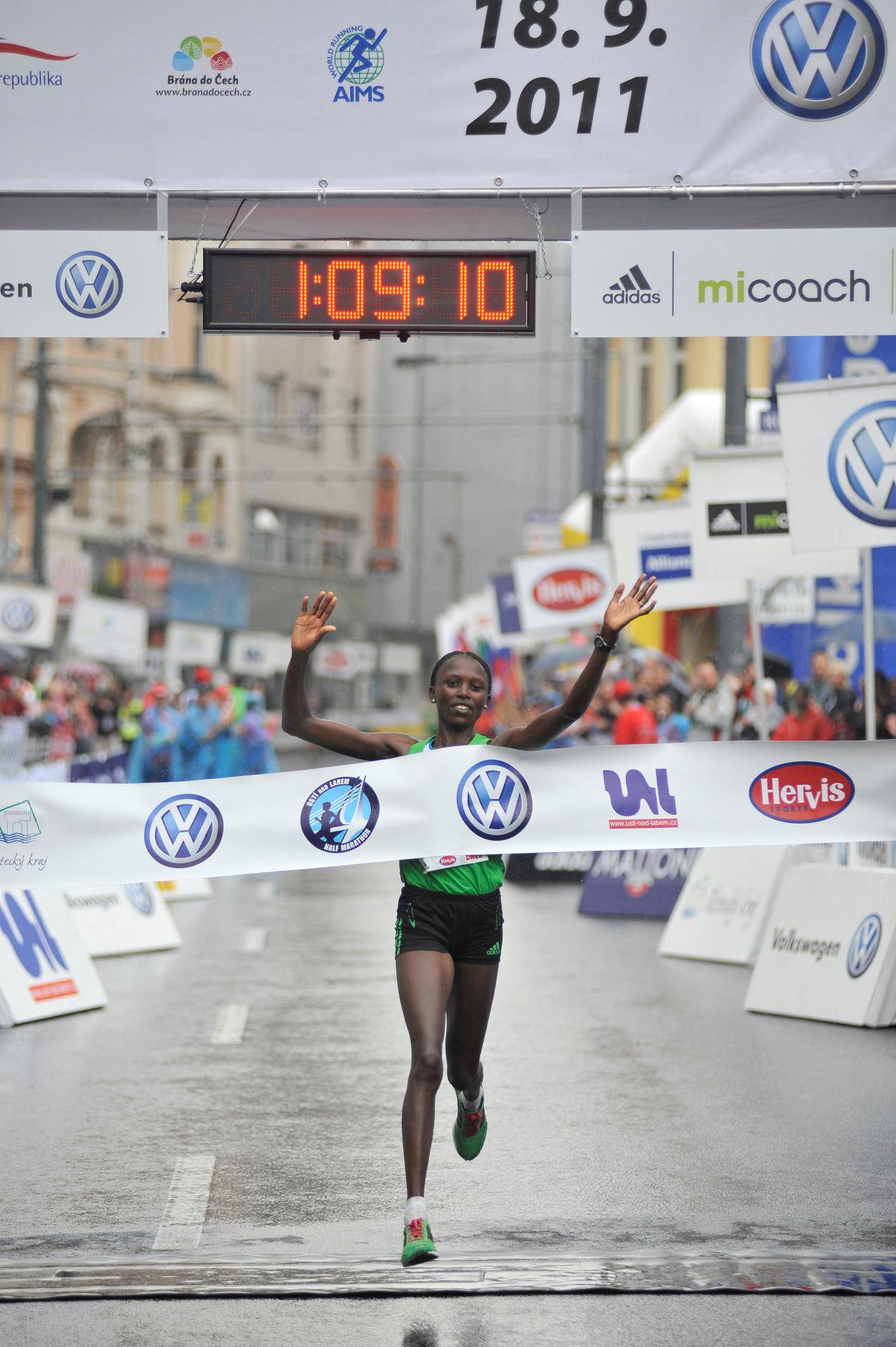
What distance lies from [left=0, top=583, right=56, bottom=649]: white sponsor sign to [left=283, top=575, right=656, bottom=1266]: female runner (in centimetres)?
2376

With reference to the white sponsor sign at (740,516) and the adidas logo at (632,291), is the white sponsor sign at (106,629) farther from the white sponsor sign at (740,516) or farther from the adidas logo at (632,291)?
the adidas logo at (632,291)

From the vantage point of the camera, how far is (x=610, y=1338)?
213 inches

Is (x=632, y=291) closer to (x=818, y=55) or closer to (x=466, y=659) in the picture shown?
(x=818, y=55)

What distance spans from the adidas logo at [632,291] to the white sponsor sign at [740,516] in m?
6.65

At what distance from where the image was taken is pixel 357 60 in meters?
8.53

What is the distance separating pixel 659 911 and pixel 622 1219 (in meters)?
11.0

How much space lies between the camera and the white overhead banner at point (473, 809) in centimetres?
747

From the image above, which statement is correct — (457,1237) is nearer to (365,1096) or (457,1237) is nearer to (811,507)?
(365,1096)

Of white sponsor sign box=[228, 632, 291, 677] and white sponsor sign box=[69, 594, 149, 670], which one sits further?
white sponsor sign box=[228, 632, 291, 677]

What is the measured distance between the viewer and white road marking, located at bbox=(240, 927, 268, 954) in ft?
49.8

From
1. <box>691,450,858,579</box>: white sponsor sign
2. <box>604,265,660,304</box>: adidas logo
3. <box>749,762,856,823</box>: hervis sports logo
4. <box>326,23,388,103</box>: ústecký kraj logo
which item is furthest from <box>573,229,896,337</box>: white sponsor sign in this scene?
<box>691,450,858,579</box>: white sponsor sign

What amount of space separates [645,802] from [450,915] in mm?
1633

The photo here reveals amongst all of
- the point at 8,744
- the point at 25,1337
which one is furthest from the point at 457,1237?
the point at 8,744

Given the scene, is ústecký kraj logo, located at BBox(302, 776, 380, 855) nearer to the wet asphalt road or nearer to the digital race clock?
the wet asphalt road
